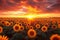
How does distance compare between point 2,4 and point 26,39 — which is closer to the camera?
point 26,39

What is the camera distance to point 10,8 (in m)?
1.99

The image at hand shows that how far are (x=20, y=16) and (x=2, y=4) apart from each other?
232 mm

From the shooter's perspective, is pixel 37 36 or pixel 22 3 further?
pixel 22 3

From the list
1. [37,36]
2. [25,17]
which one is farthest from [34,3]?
[37,36]

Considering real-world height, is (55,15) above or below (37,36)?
above

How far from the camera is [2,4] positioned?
2.02 m

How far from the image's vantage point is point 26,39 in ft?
3.46

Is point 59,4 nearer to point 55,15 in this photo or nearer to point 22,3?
point 55,15

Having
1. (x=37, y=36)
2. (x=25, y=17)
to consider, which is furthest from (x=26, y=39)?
(x=25, y=17)

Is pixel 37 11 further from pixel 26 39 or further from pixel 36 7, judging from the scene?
pixel 26 39

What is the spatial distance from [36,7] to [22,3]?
154 mm

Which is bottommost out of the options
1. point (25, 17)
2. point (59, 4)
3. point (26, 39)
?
point (26, 39)

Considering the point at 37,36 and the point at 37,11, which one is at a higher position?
the point at 37,11

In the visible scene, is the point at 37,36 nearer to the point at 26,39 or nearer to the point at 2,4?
the point at 26,39
